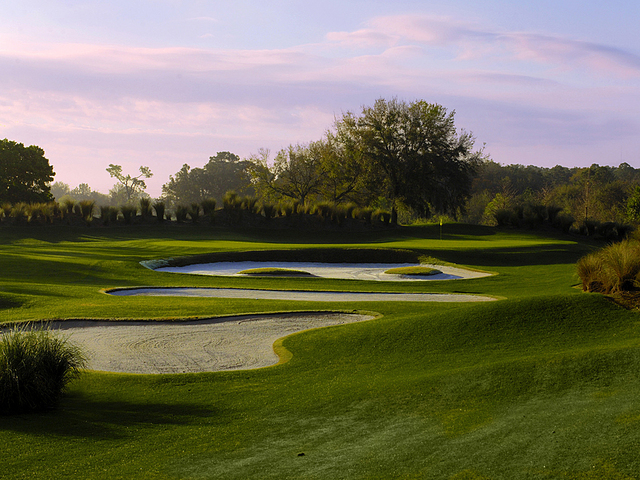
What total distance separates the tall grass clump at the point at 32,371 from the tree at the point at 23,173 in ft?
154

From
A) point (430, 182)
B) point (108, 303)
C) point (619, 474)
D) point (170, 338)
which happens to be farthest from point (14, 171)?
point (619, 474)

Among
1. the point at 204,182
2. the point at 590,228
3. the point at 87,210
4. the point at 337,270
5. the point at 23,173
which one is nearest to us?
the point at 337,270

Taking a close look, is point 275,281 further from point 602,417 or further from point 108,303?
point 602,417

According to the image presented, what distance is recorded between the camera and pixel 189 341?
11.8 metres

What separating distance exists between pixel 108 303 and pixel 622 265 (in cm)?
1309

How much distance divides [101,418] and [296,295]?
11878mm

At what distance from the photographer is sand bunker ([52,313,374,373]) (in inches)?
400

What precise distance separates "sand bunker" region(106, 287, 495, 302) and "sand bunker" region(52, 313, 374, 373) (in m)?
3.46

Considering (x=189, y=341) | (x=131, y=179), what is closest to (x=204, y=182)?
(x=131, y=179)

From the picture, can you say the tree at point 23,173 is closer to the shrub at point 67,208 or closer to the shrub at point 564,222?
the shrub at point 67,208

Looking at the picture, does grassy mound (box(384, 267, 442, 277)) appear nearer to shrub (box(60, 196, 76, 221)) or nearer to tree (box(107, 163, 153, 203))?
shrub (box(60, 196, 76, 221))

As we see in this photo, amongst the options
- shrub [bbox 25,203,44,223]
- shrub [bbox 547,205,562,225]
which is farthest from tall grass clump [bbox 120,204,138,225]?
shrub [bbox 547,205,562,225]

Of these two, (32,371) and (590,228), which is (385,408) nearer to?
(32,371)

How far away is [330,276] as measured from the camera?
79.6ft
